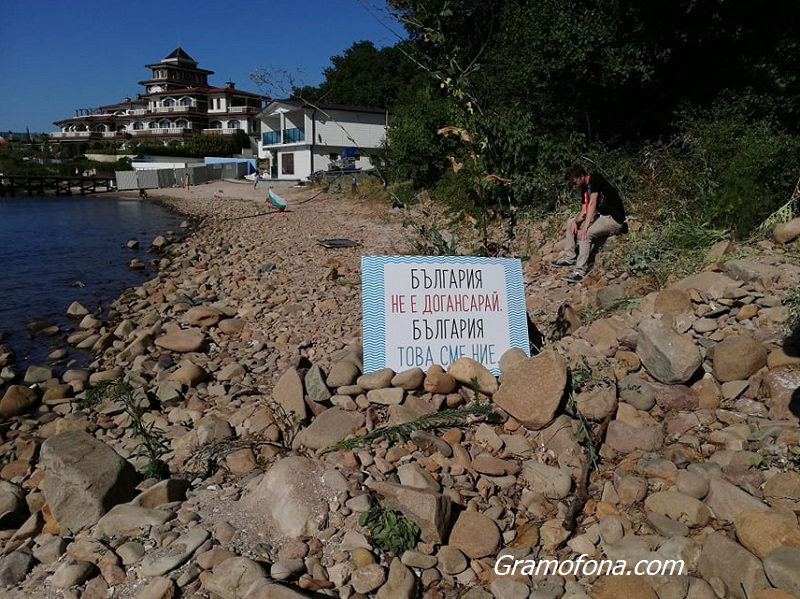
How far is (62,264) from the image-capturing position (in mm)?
16594

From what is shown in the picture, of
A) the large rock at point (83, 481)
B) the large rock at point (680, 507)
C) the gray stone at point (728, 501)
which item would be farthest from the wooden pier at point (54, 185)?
the gray stone at point (728, 501)

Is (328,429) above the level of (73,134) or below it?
below

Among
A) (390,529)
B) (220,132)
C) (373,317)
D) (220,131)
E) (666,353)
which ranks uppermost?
(220,131)

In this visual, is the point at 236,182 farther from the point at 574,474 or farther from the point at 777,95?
the point at 574,474

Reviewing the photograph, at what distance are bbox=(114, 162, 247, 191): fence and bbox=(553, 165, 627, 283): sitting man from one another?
41684 mm

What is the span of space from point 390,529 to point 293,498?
574 mm

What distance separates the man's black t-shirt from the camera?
768cm

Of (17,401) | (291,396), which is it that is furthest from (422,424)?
(17,401)

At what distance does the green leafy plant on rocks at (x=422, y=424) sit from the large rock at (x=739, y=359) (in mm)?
1667

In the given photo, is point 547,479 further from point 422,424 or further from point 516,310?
point 516,310

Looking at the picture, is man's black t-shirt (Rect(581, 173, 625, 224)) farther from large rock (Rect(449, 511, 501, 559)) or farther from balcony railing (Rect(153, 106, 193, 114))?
balcony railing (Rect(153, 106, 193, 114))

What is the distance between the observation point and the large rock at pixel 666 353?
4.29 m

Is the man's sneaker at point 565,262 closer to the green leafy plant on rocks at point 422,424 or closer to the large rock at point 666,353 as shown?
the large rock at point 666,353

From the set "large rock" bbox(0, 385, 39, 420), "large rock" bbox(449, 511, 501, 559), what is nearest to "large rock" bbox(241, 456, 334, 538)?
"large rock" bbox(449, 511, 501, 559)
